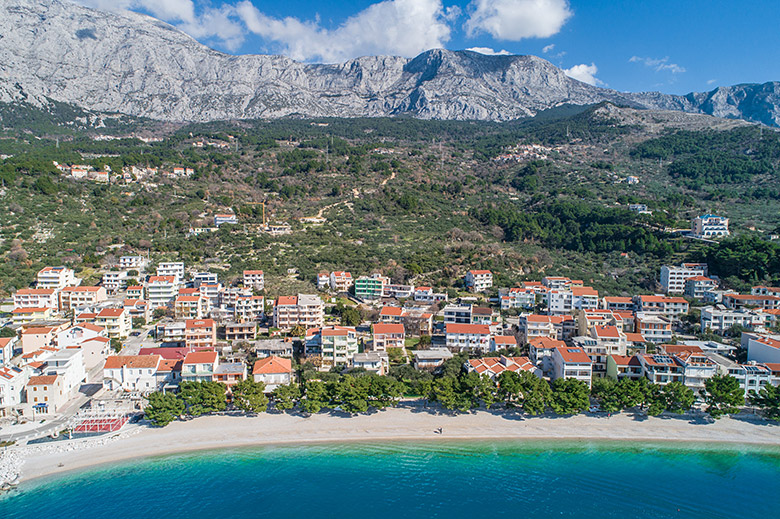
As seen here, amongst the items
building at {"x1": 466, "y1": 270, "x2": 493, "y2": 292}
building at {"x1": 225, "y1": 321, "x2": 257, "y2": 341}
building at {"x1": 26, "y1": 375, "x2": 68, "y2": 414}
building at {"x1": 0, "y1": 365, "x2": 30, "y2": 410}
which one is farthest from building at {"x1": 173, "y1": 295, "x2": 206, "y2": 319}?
building at {"x1": 466, "y1": 270, "x2": 493, "y2": 292}

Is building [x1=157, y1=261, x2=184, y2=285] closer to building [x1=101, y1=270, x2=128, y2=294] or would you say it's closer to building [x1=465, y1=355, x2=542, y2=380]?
building [x1=101, y1=270, x2=128, y2=294]

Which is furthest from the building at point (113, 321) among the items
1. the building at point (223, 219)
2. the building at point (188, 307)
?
the building at point (223, 219)

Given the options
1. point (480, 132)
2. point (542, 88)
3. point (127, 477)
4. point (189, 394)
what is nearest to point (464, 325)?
point (189, 394)

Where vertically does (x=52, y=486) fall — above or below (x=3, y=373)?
below

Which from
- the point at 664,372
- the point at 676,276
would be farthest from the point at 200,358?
the point at 676,276

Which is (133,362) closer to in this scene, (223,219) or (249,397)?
(249,397)

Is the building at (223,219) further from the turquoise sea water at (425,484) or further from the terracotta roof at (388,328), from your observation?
the turquoise sea water at (425,484)

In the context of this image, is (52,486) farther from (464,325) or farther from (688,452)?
(688,452)
